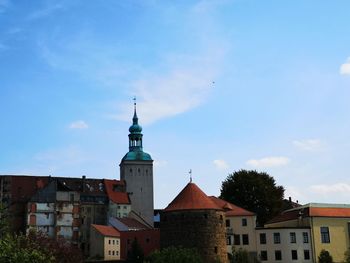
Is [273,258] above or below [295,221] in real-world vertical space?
below

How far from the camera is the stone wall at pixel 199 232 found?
6531 centimetres

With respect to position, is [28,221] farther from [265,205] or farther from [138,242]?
[265,205]

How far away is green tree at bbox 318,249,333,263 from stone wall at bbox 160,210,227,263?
11503 millimetres

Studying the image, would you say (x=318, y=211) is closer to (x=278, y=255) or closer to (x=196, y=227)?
(x=278, y=255)

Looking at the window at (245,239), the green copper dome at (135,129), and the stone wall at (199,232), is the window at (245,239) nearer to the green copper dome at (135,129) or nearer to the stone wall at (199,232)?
the stone wall at (199,232)

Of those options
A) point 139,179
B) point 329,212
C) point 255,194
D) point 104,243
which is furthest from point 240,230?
point 139,179

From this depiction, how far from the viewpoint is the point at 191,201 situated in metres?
67.2

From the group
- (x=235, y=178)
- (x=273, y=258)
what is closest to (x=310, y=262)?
(x=273, y=258)

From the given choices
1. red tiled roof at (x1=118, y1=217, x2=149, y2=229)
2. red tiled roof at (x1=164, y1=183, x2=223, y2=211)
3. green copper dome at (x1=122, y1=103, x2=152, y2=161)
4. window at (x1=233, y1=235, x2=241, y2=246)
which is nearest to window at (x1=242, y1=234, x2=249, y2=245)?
window at (x1=233, y1=235, x2=241, y2=246)

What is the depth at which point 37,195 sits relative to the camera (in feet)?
299

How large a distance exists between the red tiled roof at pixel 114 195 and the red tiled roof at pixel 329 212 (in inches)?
1545

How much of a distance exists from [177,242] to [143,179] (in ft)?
143

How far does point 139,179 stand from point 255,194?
3022 centimetres

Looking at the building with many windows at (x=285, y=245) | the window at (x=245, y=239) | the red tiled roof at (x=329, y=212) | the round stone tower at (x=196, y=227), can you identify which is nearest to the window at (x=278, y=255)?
the building with many windows at (x=285, y=245)
